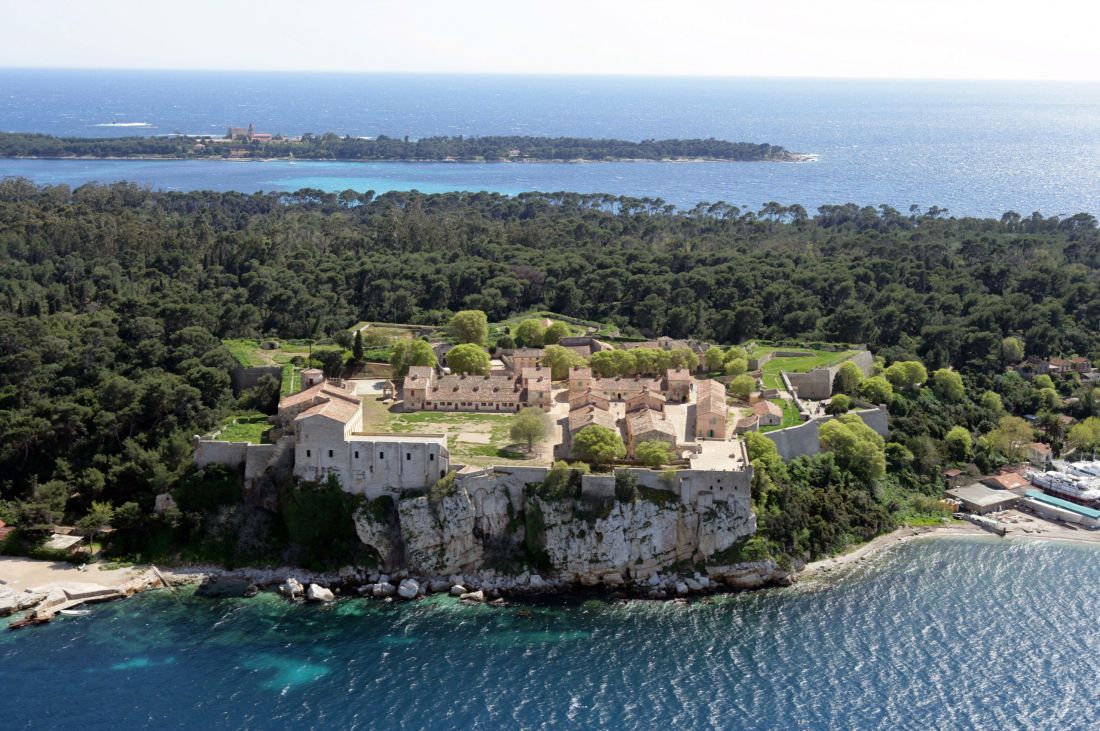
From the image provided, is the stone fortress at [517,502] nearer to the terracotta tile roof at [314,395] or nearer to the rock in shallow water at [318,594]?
the terracotta tile roof at [314,395]

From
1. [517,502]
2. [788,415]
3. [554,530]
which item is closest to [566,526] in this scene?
[554,530]

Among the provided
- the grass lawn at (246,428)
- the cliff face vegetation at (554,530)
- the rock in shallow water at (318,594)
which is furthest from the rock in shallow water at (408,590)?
the grass lawn at (246,428)

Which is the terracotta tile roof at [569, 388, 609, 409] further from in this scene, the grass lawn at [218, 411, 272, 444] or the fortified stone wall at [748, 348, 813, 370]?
the grass lawn at [218, 411, 272, 444]

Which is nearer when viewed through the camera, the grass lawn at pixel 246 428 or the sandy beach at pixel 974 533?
the sandy beach at pixel 974 533

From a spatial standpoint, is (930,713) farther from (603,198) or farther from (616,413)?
(603,198)

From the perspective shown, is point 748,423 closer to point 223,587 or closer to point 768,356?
point 768,356

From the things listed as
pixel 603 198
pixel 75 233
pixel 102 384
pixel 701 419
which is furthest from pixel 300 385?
pixel 603 198

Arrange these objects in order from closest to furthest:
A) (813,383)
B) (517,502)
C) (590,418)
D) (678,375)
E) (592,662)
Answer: (592,662) < (517,502) < (590,418) < (678,375) < (813,383)
